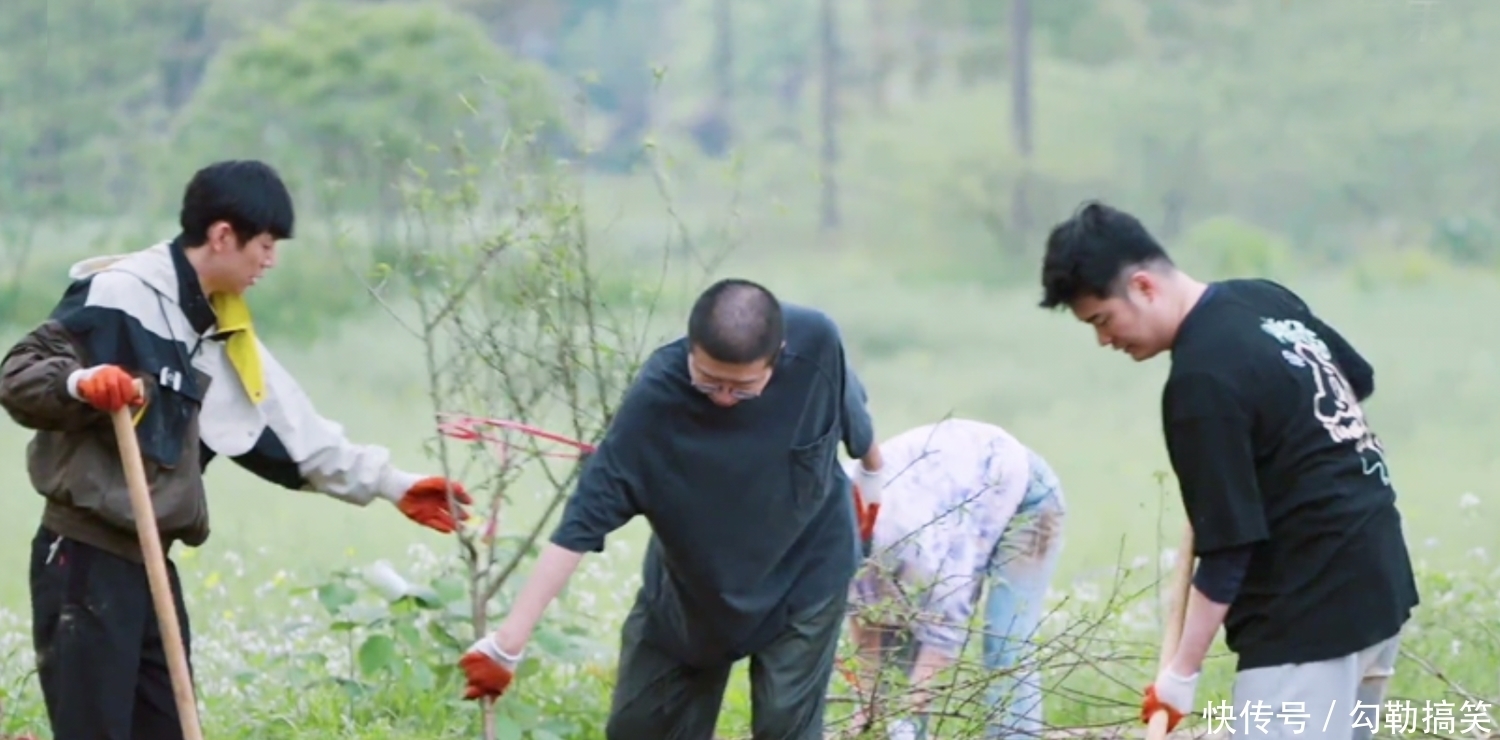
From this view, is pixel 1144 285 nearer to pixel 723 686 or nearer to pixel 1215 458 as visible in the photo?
pixel 1215 458

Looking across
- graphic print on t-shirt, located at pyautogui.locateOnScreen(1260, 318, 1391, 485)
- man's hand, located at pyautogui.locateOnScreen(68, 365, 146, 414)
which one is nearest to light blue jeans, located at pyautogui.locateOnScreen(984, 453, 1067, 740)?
graphic print on t-shirt, located at pyautogui.locateOnScreen(1260, 318, 1391, 485)

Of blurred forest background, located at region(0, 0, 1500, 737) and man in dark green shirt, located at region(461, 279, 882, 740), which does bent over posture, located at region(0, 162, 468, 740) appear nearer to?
man in dark green shirt, located at region(461, 279, 882, 740)

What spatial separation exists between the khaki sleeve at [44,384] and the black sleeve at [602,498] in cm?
93

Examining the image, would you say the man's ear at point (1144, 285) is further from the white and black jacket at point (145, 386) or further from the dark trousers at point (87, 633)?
the dark trousers at point (87, 633)

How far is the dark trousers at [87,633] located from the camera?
408 centimetres

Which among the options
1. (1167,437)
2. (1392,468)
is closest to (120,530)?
(1167,437)

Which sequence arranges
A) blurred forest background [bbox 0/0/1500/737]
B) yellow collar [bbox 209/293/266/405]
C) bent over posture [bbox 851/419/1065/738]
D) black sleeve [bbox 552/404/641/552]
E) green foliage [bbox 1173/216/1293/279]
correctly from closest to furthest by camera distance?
black sleeve [bbox 552/404/641/552], yellow collar [bbox 209/293/266/405], bent over posture [bbox 851/419/1065/738], blurred forest background [bbox 0/0/1500/737], green foliage [bbox 1173/216/1293/279]

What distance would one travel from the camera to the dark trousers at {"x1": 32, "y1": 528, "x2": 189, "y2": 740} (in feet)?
13.4

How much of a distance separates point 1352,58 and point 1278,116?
448 mm

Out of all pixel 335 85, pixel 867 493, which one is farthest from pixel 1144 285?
pixel 335 85

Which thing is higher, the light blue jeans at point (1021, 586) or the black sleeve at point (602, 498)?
the black sleeve at point (602, 498)

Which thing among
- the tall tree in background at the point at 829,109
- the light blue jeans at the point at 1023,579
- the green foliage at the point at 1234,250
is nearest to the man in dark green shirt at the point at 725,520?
the light blue jeans at the point at 1023,579

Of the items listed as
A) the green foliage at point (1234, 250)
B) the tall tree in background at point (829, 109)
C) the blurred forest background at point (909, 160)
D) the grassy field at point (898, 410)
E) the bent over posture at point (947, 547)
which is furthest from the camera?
the tall tree in background at point (829, 109)

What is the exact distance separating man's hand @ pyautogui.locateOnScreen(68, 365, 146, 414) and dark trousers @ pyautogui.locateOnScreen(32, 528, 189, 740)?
0.39 metres
